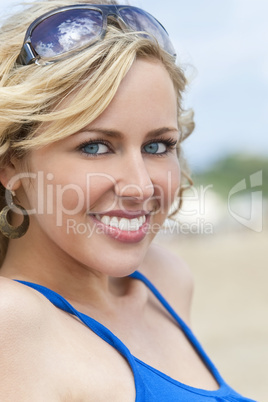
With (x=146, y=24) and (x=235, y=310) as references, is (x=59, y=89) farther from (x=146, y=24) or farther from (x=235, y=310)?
(x=235, y=310)

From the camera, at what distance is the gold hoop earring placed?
2.09m

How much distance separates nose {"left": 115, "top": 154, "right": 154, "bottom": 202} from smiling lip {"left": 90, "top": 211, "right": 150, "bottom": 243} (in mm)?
80

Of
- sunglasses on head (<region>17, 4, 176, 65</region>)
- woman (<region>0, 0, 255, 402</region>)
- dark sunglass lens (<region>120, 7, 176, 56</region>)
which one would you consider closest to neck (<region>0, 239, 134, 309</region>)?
woman (<region>0, 0, 255, 402</region>)

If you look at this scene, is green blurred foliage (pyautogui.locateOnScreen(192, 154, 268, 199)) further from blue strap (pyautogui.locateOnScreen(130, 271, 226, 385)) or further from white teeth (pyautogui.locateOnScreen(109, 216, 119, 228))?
white teeth (pyautogui.locateOnScreen(109, 216, 119, 228))

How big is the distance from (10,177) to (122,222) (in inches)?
16.6

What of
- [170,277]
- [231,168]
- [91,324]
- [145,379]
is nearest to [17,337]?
[91,324]

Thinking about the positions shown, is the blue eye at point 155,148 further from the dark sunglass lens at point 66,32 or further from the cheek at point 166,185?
the dark sunglass lens at point 66,32

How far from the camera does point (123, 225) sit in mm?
2002

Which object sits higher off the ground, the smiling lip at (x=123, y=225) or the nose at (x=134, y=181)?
the nose at (x=134, y=181)

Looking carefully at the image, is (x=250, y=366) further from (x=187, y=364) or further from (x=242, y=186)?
(x=187, y=364)

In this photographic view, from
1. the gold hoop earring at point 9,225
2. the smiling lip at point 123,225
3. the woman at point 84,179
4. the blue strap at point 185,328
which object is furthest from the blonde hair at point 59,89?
the blue strap at point 185,328

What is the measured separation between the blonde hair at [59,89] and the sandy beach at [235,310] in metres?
3.75

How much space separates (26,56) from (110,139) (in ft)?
1.26

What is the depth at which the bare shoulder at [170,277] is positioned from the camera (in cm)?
275
